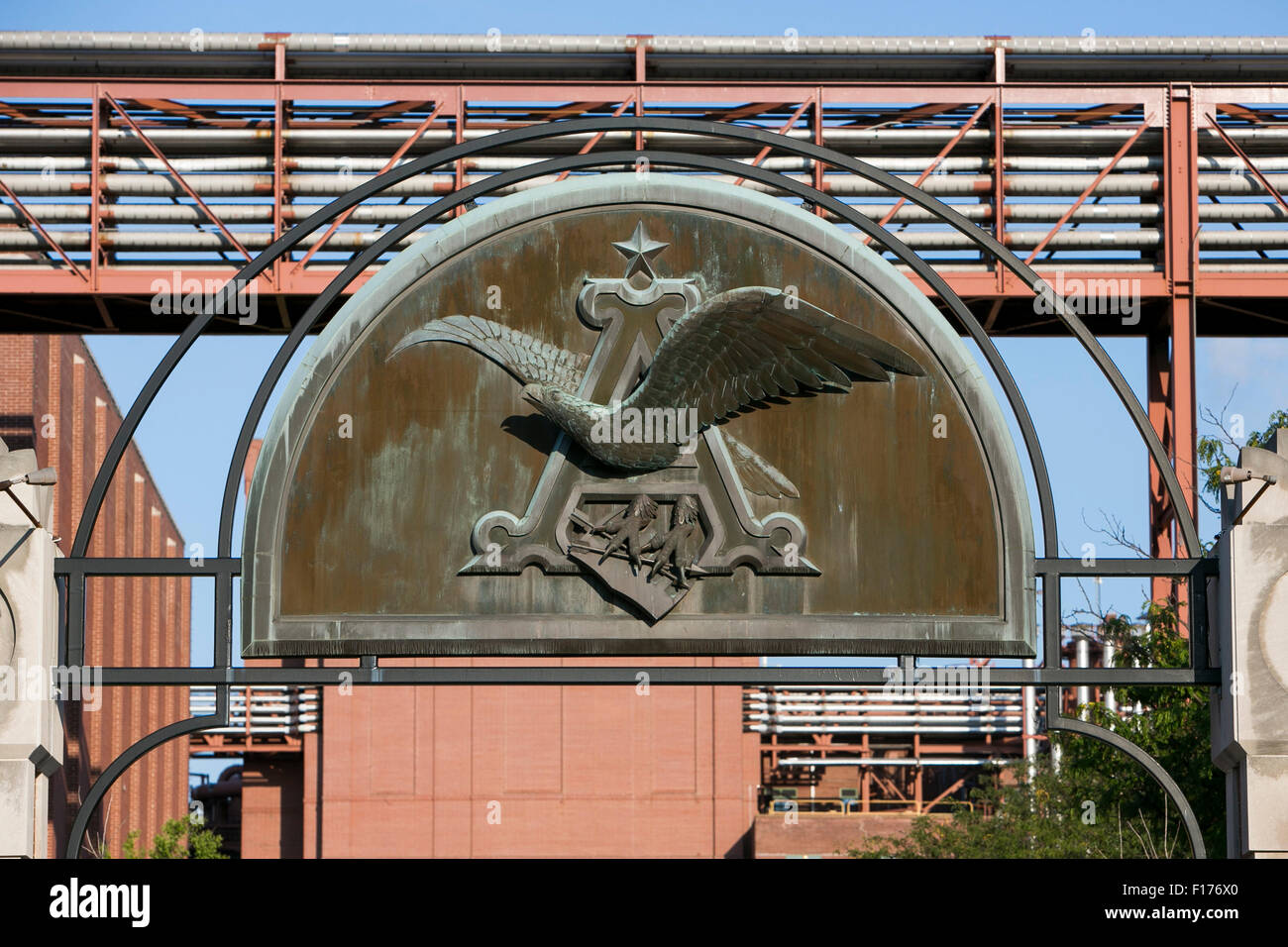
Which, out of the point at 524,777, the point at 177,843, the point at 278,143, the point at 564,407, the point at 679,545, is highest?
the point at 278,143

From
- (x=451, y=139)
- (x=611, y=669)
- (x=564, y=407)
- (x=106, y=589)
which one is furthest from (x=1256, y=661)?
(x=106, y=589)

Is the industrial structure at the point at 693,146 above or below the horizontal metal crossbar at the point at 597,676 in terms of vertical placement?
above

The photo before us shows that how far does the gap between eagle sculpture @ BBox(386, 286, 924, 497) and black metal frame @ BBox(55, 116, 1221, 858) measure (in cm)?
65

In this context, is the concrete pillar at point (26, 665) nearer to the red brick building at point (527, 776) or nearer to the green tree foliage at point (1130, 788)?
the green tree foliage at point (1130, 788)

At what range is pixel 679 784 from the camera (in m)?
46.4

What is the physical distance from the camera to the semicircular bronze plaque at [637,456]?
11.7 m

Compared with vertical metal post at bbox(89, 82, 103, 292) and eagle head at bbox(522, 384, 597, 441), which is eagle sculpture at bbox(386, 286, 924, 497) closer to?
eagle head at bbox(522, 384, 597, 441)

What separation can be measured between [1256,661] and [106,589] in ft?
111

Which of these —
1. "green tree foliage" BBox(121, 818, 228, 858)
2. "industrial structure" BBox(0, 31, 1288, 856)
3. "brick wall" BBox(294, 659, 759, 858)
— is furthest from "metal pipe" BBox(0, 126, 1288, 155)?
"brick wall" BBox(294, 659, 759, 858)

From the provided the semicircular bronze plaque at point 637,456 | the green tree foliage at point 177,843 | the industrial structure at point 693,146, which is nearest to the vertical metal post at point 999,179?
the industrial structure at point 693,146

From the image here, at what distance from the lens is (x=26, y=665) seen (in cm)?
1135

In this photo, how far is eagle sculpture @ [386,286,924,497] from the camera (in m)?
11.5

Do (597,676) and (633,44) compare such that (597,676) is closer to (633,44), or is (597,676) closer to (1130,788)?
(633,44)

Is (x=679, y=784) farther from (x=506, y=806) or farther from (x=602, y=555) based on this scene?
(x=602, y=555)
